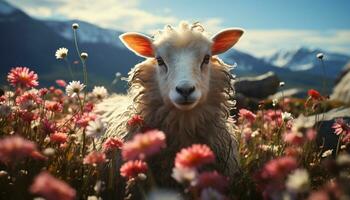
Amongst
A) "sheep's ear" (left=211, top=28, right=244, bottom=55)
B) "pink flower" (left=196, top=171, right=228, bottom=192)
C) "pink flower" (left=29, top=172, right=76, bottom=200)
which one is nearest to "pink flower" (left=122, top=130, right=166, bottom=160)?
"pink flower" (left=196, top=171, right=228, bottom=192)

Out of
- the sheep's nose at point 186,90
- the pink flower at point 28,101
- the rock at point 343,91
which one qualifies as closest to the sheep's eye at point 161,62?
the sheep's nose at point 186,90

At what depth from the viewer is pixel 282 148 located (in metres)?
5.04

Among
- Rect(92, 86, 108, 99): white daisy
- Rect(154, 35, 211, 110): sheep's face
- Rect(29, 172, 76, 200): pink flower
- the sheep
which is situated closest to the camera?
Rect(29, 172, 76, 200): pink flower

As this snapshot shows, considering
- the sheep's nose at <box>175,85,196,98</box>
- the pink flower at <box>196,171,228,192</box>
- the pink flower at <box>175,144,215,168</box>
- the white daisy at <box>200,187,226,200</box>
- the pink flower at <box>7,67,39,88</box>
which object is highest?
the pink flower at <box>7,67,39,88</box>

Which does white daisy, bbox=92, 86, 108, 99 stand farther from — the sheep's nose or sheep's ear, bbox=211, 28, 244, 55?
sheep's ear, bbox=211, 28, 244, 55

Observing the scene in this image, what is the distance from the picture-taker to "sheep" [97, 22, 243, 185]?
471 cm

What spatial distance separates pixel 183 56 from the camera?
15.9 ft

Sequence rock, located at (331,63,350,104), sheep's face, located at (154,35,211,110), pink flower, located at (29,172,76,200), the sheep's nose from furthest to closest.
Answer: rock, located at (331,63,350,104) < sheep's face, located at (154,35,211,110) < the sheep's nose < pink flower, located at (29,172,76,200)

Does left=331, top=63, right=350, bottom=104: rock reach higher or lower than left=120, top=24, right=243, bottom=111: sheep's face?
higher

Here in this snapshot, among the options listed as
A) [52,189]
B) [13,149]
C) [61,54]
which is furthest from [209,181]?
[61,54]

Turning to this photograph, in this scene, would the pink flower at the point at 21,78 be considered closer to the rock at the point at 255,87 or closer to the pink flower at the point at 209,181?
the pink flower at the point at 209,181

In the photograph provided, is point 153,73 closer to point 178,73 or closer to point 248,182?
point 178,73

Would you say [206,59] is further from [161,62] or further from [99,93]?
[99,93]

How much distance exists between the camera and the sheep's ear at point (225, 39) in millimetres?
5590
